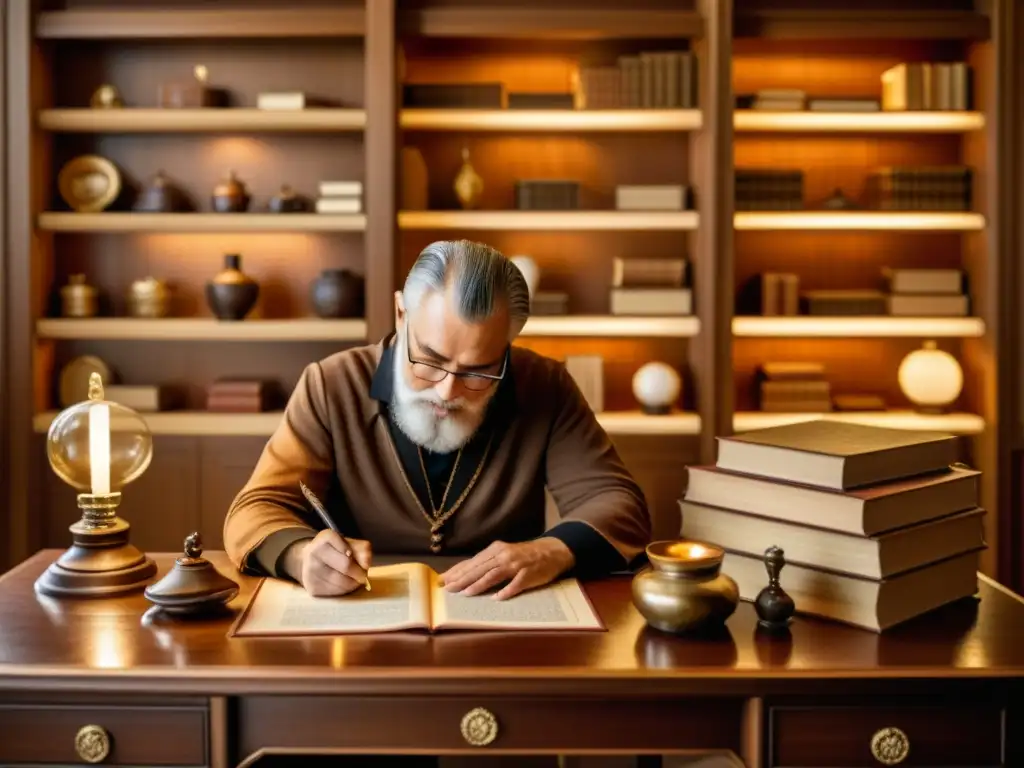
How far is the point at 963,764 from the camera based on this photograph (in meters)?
1.57

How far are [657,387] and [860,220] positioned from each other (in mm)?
1008

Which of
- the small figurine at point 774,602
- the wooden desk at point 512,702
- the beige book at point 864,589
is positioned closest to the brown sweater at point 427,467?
the beige book at point 864,589

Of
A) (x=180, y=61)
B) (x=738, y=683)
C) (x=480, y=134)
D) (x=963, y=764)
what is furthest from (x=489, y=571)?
(x=180, y=61)

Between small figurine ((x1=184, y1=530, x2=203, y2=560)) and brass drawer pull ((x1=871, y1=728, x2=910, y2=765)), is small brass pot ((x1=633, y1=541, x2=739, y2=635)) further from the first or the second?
small figurine ((x1=184, y1=530, x2=203, y2=560))

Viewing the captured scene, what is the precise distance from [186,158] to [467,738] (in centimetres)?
363

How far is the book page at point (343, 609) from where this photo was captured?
5.45 ft

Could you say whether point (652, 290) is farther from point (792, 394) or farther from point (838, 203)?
point (838, 203)

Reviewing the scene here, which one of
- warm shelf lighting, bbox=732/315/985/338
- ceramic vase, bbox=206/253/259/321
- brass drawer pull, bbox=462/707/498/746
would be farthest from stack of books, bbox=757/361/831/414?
brass drawer pull, bbox=462/707/498/746

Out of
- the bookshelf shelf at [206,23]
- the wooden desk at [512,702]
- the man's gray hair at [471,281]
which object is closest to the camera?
the wooden desk at [512,702]

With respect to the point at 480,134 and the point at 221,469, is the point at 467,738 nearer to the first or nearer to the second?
the point at 221,469

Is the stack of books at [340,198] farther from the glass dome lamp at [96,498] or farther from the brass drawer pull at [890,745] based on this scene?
the brass drawer pull at [890,745]

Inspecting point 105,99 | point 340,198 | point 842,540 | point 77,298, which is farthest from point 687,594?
point 105,99

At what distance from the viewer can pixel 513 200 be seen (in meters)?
4.70

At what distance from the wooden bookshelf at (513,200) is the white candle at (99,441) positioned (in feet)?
7.84
